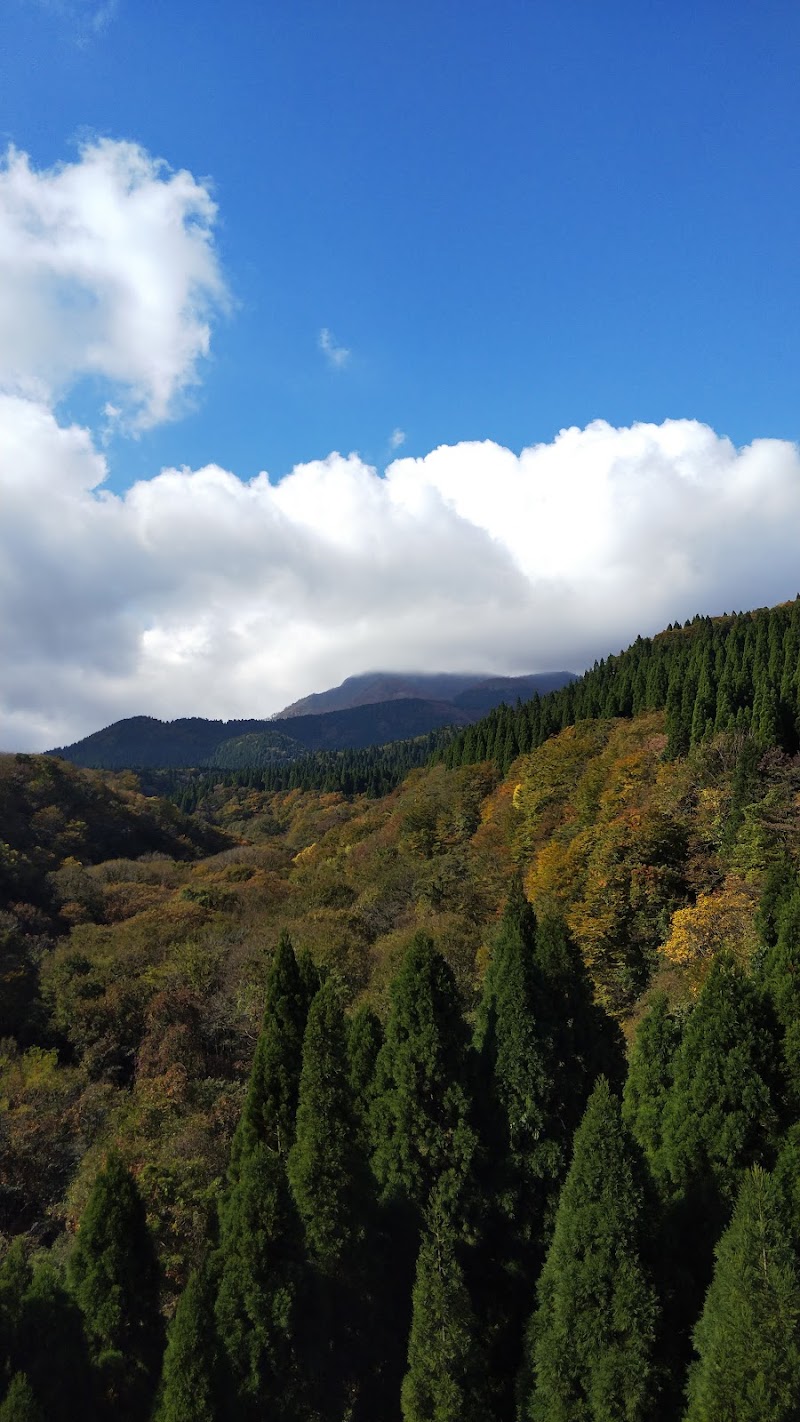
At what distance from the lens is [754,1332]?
8.84 meters

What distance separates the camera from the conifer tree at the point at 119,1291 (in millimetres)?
10820

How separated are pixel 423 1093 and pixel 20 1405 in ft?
22.2

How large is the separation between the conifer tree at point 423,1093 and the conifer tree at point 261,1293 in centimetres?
243

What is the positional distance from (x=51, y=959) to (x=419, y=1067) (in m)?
25.2

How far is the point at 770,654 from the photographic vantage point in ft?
183

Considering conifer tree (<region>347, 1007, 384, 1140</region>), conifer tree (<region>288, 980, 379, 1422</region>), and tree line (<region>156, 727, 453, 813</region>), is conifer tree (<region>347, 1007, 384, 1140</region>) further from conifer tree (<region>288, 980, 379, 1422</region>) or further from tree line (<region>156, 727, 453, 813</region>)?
tree line (<region>156, 727, 453, 813</region>)

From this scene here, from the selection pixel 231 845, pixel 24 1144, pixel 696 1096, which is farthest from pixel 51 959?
pixel 231 845

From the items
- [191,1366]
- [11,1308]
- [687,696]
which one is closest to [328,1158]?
[191,1366]

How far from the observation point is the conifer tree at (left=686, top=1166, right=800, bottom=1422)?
8.72 m

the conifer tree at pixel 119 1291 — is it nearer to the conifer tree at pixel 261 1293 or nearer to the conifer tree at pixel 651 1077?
the conifer tree at pixel 261 1293

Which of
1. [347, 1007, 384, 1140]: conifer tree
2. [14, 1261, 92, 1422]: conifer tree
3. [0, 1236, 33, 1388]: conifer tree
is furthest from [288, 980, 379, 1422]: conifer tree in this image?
[0, 1236, 33, 1388]: conifer tree

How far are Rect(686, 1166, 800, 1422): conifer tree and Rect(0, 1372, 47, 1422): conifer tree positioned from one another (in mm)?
7747

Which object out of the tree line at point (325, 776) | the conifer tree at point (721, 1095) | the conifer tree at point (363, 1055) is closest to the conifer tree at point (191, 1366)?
the conifer tree at point (363, 1055)

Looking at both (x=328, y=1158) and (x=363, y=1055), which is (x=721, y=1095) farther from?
(x=363, y=1055)
